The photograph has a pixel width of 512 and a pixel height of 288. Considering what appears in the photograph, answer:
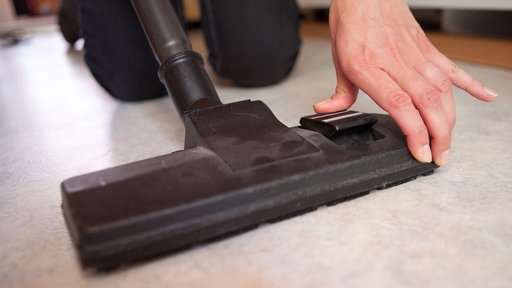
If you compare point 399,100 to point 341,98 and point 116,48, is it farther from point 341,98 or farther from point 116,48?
point 116,48

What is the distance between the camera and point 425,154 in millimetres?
562

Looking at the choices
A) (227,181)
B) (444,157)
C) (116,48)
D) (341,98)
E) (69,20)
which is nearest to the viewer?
(227,181)

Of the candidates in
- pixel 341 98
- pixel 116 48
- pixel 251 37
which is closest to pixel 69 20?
pixel 116 48

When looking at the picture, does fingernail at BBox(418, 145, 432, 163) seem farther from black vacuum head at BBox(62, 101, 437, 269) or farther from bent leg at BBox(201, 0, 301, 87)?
bent leg at BBox(201, 0, 301, 87)

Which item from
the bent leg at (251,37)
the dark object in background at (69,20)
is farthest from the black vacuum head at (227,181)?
the dark object in background at (69,20)

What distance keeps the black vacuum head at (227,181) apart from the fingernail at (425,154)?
1 cm

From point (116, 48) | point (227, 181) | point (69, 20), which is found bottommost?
point (69, 20)

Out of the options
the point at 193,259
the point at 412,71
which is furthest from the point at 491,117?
the point at 193,259

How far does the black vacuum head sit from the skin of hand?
3 centimetres

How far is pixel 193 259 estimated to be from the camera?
1.53 feet

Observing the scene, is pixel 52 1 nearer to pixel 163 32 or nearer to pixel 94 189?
pixel 163 32

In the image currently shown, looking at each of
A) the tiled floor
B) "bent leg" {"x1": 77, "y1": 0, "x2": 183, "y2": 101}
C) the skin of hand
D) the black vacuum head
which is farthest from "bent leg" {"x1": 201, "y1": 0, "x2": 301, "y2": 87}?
the black vacuum head

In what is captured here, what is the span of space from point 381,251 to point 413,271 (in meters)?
0.04

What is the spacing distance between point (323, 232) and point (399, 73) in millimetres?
242
